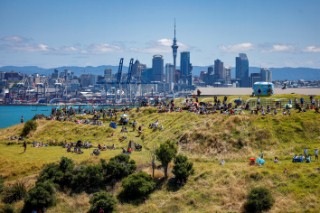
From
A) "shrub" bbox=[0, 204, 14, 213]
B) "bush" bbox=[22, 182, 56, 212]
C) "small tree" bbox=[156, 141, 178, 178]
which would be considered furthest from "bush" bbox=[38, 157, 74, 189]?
"small tree" bbox=[156, 141, 178, 178]

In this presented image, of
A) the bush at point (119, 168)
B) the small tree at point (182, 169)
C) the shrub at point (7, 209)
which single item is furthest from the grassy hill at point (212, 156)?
the bush at point (119, 168)

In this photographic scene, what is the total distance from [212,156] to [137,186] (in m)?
9.83

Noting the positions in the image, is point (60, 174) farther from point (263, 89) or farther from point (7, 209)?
point (263, 89)

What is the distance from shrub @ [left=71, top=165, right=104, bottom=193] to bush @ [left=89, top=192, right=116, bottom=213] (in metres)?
3.28

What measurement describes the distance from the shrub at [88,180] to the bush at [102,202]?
10.8 ft

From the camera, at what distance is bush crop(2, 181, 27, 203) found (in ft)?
117

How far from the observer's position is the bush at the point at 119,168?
123 feet

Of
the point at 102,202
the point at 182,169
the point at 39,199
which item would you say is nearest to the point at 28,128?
the point at 39,199

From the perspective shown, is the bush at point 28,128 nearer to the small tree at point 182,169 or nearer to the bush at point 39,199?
A: the bush at point 39,199

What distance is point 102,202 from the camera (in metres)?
32.6

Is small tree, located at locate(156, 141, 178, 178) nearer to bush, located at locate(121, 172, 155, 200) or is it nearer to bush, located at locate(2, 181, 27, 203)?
bush, located at locate(121, 172, 155, 200)

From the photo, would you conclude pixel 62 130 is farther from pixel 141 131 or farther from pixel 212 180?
pixel 212 180

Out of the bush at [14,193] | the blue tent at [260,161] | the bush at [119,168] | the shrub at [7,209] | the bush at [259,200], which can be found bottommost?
the shrub at [7,209]

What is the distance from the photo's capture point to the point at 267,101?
2291 inches
